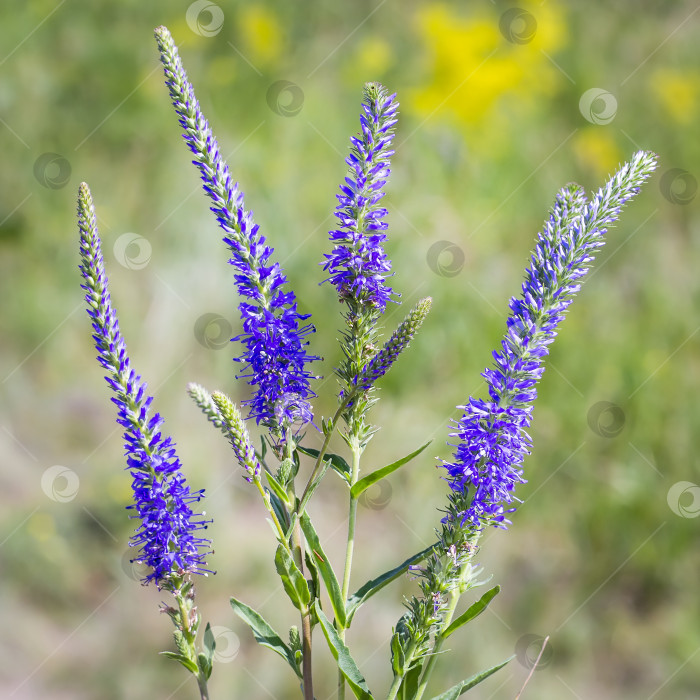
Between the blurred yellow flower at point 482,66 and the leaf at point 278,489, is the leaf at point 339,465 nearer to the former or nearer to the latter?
the leaf at point 278,489

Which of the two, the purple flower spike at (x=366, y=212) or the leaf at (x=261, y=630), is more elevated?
the purple flower spike at (x=366, y=212)

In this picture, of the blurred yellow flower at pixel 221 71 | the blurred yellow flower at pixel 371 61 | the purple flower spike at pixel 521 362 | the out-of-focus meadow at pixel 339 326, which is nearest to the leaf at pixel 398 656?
the purple flower spike at pixel 521 362

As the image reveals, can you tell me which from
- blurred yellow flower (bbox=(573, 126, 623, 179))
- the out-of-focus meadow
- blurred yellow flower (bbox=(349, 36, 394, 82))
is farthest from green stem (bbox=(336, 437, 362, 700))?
blurred yellow flower (bbox=(349, 36, 394, 82))

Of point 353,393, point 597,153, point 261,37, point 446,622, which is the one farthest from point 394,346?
point 261,37

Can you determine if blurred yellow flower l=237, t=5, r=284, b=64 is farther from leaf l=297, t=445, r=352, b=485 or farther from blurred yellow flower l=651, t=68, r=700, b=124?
leaf l=297, t=445, r=352, b=485

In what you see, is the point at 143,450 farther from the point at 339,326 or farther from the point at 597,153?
the point at 597,153

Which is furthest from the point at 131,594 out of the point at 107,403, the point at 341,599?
the point at 341,599

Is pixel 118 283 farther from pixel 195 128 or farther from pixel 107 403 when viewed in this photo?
pixel 195 128
